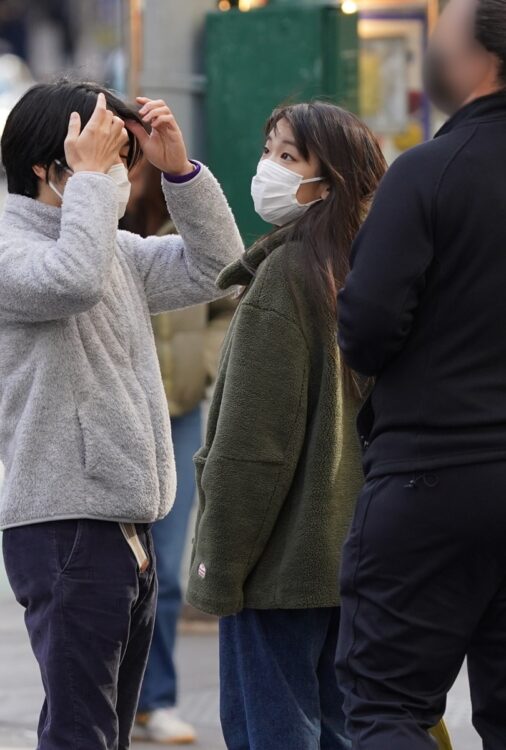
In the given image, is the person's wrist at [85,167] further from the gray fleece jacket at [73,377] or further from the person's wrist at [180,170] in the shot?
the person's wrist at [180,170]

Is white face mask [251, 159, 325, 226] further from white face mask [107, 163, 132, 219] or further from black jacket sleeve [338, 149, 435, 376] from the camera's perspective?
black jacket sleeve [338, 149, 435, 376]

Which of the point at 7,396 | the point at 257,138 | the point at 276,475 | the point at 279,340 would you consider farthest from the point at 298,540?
the point at 257,138

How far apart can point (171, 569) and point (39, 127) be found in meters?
2.15

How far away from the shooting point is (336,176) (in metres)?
3.11

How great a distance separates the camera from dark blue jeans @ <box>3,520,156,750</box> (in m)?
2.86

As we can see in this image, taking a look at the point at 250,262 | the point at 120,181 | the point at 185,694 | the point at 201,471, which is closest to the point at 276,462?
the point at 201,471

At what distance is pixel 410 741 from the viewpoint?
2578 millimetres

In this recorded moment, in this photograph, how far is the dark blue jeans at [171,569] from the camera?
15.3 feet

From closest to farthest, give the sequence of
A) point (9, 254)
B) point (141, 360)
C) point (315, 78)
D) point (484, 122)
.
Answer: point (484, 122)
point (9, 254)
point (141, 360)
point (315, 78)

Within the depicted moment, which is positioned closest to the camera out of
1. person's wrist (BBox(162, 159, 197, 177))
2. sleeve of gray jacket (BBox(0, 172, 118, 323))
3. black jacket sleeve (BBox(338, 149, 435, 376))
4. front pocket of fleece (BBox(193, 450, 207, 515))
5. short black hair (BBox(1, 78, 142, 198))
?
black jacket sleeve (BBox(338, 149, 435, 376))

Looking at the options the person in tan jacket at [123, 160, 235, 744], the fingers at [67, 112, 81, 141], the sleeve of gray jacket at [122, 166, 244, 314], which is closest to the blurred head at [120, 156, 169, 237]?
the person in tan jacket at [123, 160, 235, 744]

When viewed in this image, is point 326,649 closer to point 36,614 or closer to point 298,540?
point 298,540

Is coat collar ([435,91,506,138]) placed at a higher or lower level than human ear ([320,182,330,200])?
higher

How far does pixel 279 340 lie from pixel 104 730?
34.0 inches
